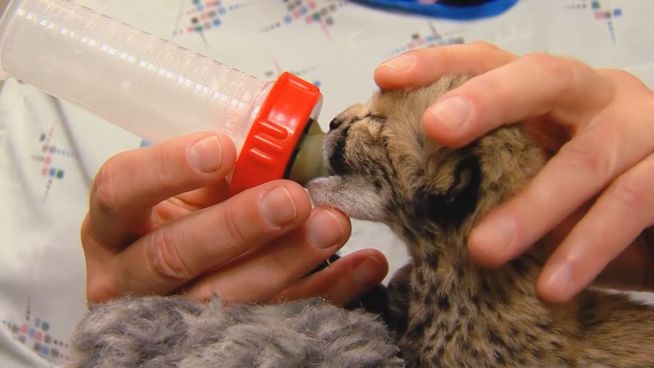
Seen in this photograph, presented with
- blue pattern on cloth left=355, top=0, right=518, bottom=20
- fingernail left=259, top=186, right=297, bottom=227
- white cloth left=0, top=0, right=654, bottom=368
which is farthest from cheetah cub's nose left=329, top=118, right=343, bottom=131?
blue pattern on cloth left=355, top=0, right=518, bottom=20

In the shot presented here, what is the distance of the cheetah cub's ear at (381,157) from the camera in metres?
0.73

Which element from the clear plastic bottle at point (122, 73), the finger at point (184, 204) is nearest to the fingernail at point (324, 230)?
the clear plastic bottle at point (122, 73)

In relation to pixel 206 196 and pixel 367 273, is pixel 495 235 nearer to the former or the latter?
pixel 367 273

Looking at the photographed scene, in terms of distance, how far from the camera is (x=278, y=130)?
0.70 metres

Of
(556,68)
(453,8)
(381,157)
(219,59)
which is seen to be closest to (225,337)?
(381,157)

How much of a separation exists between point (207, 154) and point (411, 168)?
22 cm

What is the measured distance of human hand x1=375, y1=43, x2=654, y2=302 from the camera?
2.25 feet

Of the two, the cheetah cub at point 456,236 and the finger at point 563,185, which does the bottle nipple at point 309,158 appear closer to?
the cheetah cub at point 456,236

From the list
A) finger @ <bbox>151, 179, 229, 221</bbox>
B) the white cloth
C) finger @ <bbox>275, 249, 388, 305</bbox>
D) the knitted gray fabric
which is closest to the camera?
the knitted gray fabric

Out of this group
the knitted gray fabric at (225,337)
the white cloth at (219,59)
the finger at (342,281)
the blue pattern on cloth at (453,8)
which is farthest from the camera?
the blue pattern on cloth at (453,8)

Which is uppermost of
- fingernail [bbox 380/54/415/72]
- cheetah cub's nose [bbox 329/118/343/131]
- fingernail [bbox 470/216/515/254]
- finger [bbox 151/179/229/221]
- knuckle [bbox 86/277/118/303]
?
fingernail [bbox 380/54/415/72]

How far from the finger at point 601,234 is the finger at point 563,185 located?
20mm

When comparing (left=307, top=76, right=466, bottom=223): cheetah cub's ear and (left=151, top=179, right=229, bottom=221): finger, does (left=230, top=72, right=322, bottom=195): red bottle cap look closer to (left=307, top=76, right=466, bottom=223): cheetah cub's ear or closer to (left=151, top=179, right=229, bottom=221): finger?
(left=307, top=76, right=466, bottom=223): cheetah cub's ear

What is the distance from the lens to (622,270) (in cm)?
105
